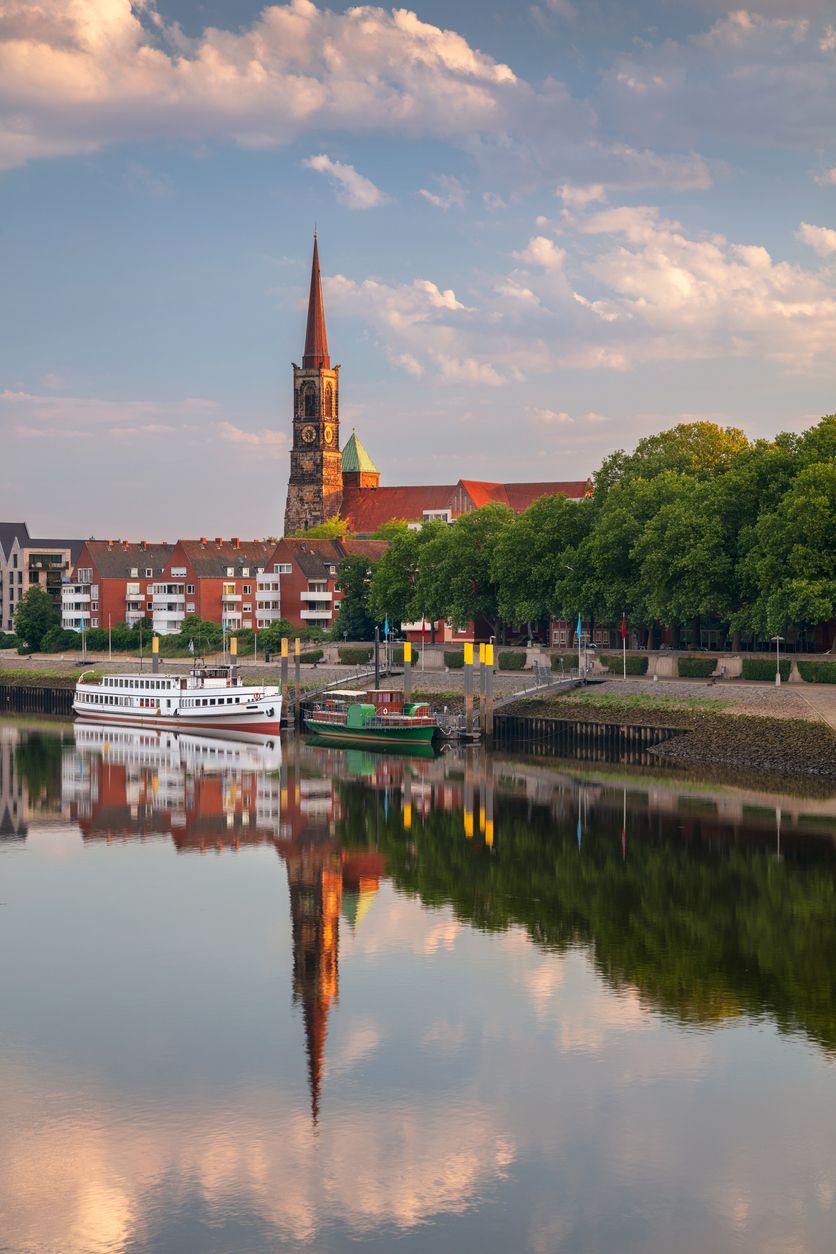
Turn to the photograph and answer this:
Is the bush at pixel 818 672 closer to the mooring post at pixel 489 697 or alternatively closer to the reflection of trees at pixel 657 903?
the mooring post at pixel 489 697

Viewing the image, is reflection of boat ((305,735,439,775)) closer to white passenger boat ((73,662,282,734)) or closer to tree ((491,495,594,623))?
white passenger boat ((73,662,282,734))

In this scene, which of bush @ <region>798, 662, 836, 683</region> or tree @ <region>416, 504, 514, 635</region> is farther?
tree @ <region>416, 504, 514, 635</region>

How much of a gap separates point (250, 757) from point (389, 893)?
4223cm

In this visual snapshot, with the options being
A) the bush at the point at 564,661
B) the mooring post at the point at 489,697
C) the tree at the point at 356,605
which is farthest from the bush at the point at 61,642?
the mooring post at the point at 489,697

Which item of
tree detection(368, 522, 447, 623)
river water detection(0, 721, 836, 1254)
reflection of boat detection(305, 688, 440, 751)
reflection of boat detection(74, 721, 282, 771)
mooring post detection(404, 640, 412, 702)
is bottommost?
river water detection(0, 721, 836, 1254)

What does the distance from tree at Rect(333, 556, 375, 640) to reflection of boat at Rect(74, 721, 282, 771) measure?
3162 centimetres

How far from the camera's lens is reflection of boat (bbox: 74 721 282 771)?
3570 inches

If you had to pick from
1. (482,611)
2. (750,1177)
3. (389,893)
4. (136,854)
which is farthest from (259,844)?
(482,611)

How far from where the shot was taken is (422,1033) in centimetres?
3659

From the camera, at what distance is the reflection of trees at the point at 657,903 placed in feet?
132

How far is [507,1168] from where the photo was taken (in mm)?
29016

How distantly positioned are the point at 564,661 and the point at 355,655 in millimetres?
23931

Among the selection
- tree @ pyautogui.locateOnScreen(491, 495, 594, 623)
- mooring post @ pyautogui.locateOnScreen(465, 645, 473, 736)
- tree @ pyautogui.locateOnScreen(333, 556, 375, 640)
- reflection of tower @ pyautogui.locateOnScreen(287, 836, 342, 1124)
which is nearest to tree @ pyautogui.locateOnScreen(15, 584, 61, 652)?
tree @ pyautogui.locateOnScreen(333, 556, 375, 640)

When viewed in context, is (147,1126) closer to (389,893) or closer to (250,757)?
(389,893)
